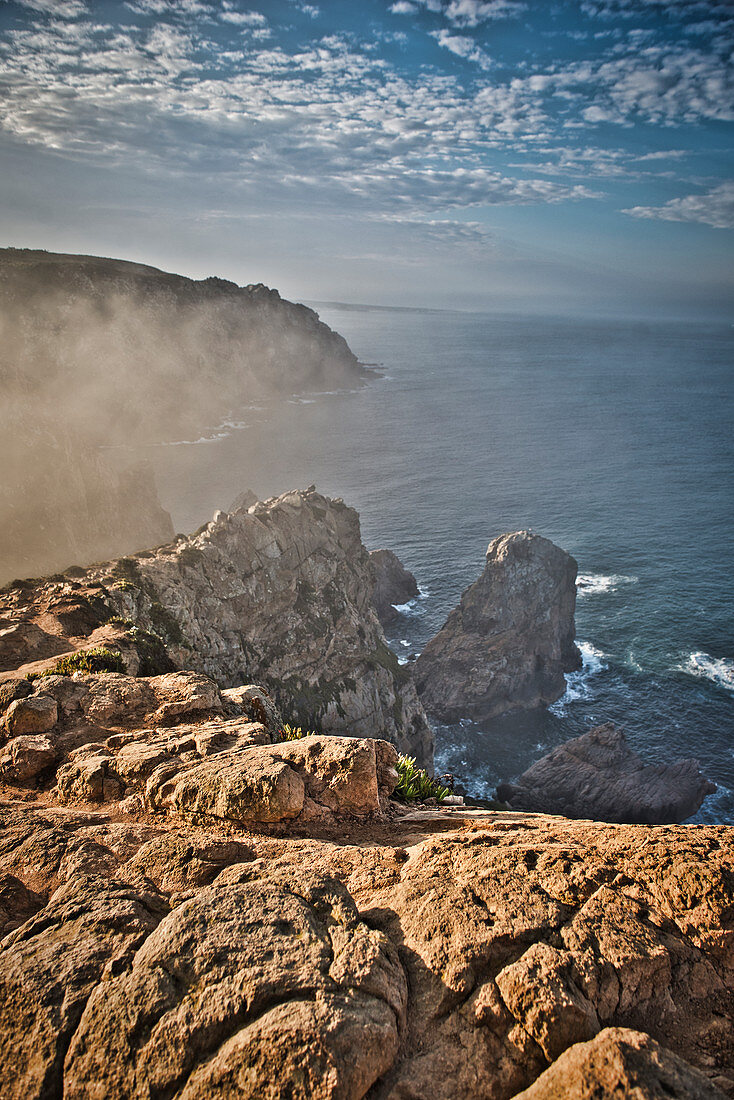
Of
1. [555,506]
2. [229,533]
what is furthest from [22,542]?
[555,506]

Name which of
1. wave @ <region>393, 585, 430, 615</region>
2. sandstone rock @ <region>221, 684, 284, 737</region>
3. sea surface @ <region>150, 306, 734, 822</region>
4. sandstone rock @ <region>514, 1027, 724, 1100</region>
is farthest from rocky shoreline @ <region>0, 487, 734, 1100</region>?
wave @ <region>393, 585, 430, 615</region>

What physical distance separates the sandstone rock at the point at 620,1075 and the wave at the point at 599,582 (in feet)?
264

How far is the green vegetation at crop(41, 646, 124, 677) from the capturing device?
16500mm

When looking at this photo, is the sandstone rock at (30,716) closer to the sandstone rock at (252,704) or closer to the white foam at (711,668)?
the sandstone rock at (252,704)

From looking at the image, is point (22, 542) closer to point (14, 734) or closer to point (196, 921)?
point (14, 734)

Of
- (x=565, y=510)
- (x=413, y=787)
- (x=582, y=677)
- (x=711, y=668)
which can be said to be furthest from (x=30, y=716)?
(x=565, y=510)

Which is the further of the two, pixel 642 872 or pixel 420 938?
pixel 642 872

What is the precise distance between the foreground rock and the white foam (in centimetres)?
6500

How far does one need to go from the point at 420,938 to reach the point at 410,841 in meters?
2.80

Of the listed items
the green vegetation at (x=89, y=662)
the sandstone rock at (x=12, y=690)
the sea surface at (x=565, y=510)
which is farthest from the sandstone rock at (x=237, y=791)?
the sea surface at (x=565, y=510)

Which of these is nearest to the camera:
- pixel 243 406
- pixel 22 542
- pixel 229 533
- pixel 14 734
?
pixel 14 734

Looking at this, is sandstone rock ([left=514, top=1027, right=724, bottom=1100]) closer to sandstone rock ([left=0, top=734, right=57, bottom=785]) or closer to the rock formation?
sandstone rock ([left=0, top=734, right=57, bottom=785])

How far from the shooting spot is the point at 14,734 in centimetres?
1278

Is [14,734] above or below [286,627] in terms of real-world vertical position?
above
